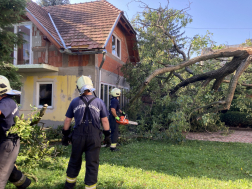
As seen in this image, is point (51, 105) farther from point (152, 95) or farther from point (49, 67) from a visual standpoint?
point (152, 95)

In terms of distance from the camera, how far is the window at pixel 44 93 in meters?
8.70

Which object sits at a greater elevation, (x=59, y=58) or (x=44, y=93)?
(x=59, y=58)

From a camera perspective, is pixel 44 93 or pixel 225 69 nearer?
pixel 225 69

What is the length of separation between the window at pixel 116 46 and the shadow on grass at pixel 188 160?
6.07m

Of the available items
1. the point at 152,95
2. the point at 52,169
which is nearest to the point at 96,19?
the point at 152,95

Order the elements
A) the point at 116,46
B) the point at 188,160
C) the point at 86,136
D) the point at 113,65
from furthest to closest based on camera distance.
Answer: the point at 116,46
the point at 113,65
the point at 188,160
the point at 86,136

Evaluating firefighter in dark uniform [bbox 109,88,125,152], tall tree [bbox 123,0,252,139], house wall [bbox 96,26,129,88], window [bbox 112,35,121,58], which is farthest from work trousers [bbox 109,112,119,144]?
window [bbox 112,35,121,58]

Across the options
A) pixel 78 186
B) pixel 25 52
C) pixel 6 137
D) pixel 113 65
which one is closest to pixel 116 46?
pixel 113 65

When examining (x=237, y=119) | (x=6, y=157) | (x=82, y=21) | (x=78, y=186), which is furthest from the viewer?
(x=237, y=119)

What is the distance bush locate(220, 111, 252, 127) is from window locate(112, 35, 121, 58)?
770 cm

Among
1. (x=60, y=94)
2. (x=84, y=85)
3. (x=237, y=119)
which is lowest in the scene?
(x=237, y=119)

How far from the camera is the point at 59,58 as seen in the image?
8422 mm

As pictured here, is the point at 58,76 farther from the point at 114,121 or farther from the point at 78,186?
the point at 78,186

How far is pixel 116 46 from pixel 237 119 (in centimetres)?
846
